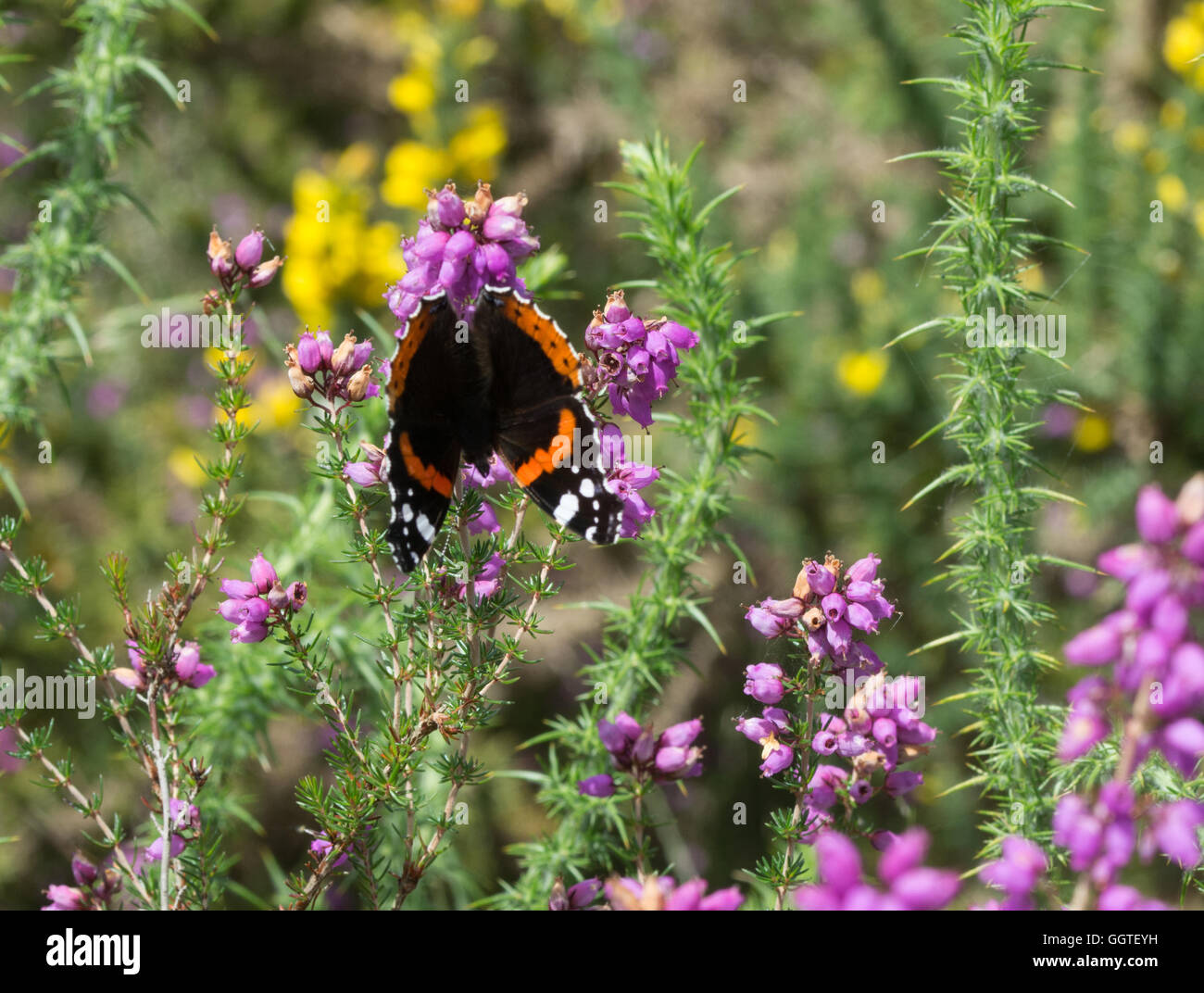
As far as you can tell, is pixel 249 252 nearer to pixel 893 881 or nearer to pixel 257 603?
pixel 257 603

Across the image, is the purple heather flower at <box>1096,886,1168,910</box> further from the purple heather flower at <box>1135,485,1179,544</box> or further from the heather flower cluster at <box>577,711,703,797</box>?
the heather flower cluster at <box>577,711,703,797</box>

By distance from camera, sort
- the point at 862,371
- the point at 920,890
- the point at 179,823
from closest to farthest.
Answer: the point at 920,890, the point at 179,823, the point at 862,371

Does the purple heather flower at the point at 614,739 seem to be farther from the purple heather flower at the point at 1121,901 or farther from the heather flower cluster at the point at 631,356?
the purple heather flower at the point at 1121,901

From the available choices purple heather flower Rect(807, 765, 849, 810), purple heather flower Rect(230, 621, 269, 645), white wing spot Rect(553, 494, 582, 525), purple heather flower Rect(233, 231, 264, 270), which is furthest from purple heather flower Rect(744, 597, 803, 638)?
purple heather flower Rect(233, 231, 264, 270)

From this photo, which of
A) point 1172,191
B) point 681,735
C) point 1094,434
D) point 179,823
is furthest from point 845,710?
point 1172,191

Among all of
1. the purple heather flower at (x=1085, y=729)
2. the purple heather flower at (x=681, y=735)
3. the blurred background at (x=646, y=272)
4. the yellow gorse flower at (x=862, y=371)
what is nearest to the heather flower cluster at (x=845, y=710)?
the purple heather flower at (x=681, y=735)

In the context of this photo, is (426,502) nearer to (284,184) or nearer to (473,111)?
(473,111)
